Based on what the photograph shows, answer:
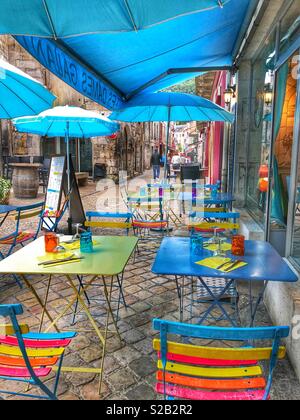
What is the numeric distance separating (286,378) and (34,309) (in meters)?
2.38

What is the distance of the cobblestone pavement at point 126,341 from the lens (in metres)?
2.29

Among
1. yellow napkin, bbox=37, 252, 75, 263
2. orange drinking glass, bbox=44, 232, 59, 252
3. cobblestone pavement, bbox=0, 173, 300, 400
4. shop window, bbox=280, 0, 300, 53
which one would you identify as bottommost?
cobblestone pavement, bbox=0, 173, 300, 400

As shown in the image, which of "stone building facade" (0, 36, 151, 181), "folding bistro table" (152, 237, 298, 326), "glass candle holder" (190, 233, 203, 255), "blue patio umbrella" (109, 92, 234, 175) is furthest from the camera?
"stone building facade" (0, 36, 151, 181)

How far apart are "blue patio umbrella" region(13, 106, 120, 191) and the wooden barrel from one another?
4555mm

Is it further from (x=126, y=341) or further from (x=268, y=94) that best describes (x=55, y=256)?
(x=268, y=94)

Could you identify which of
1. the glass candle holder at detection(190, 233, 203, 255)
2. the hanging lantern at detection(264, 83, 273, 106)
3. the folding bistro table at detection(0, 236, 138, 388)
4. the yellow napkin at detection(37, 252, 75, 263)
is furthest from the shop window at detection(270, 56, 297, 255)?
the yellow napkin at detection(37, 252, 75, 263)

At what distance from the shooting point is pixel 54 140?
657 inches

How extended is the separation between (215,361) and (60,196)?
5009 mm

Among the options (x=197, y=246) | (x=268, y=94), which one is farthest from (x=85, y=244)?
(x=268, y=94)

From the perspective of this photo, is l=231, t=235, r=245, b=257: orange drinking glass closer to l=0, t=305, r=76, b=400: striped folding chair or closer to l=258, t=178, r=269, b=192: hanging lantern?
l=0, t=305, r=76, b=400: striped folding chair

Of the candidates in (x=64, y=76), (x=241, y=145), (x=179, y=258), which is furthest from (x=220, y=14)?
(x=179, y=258)

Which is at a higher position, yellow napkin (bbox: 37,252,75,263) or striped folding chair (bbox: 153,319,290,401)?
yellow napkin (bbox: 37,252,75,263)

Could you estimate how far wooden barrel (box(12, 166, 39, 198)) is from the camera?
431 inches
